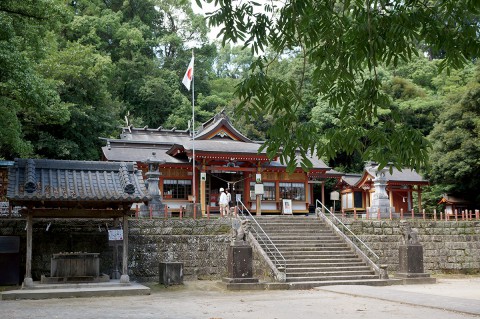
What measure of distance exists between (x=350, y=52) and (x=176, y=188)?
934 inches

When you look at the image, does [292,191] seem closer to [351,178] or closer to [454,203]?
[351,178]

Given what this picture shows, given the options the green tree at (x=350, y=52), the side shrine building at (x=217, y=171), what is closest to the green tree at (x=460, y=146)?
the side shrine building at (x=217, y=171)

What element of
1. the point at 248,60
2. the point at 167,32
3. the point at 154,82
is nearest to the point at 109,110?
the point at 154,82

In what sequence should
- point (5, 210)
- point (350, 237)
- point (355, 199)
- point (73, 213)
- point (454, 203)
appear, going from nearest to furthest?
1. point (73, 213)
2. point (5, 210)
3. point (350, 237)
4. point (454, 203)
5. point (355, 199)

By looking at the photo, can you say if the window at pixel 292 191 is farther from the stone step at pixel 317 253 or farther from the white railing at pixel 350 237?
the stone step at pixel 317 253

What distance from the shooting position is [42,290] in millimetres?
14352

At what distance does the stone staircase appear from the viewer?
58.0ft

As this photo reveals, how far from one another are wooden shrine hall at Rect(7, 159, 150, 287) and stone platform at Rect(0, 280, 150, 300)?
0.40 m

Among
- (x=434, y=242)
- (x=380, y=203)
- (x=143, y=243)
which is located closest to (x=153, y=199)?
(x=143, y=243)

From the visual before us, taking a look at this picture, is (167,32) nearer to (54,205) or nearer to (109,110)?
(109,110)

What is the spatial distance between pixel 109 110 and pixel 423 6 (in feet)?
93.6

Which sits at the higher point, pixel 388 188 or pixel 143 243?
pixel 388 188

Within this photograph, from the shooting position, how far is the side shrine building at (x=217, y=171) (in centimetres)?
2753

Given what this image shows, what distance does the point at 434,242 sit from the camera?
22.6 m
